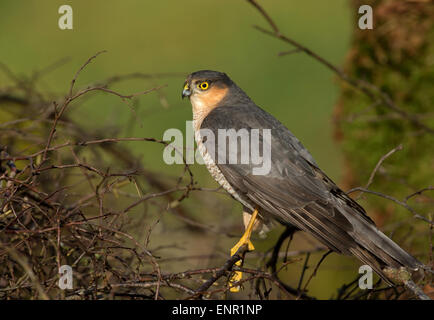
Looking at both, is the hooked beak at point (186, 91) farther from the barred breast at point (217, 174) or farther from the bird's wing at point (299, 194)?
the barred breast at point (217, 174)

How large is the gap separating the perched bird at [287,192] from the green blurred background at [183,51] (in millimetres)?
5087

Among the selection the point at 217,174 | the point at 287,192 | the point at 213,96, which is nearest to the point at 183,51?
the point at 213,96

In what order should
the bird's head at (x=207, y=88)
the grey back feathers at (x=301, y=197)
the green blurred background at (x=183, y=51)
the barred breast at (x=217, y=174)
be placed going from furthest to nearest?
the green blurred background at (x=183, y=51), the bird's head at (x=207, y=88), the barred breast at (x=217, y=174), the grey back feathers at (x=301, y=197)

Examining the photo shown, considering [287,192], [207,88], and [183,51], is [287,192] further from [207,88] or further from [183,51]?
[183,51]

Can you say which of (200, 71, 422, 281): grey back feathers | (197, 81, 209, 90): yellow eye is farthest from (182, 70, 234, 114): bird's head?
(200, 71, 422, 281): grey back feathers

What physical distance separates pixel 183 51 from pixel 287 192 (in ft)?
28.0

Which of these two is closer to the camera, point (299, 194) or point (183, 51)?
point (299, 194)

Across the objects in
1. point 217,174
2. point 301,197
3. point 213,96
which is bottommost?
point 301,197

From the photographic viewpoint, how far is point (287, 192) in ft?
10.5

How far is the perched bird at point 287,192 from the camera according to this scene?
2.88m

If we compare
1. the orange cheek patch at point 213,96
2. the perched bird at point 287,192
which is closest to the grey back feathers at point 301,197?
the perched bird at point 287,192

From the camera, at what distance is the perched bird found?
2879 mm

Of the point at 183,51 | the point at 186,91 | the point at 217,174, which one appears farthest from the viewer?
the point at 183,51
